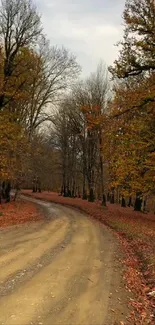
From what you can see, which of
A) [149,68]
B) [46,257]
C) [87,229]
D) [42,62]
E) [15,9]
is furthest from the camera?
[42,62]

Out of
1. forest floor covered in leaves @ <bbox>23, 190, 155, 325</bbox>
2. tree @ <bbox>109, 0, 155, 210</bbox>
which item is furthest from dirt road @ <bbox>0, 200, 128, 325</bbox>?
tree @ <bbox>109, 0, 155, 210</bbox>

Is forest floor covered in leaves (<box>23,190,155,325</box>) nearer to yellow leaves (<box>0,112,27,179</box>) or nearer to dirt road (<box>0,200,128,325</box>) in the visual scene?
dirt road (<box>0,200,128,325</box>)

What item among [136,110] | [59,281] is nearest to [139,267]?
[59,281]

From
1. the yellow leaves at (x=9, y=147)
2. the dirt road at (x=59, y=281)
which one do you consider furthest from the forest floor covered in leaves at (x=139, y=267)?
the yellow leaves at (x=9, y=147)

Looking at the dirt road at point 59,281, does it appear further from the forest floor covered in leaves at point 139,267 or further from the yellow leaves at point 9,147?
the yellow leaves at point 9,147

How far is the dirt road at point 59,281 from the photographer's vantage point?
659 centimetres

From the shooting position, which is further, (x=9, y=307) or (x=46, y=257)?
(x=46, y=257)

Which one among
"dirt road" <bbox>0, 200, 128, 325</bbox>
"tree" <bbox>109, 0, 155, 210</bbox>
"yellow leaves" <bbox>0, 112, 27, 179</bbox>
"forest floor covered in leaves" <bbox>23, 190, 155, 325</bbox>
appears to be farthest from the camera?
"yellow leaves" <bbox>0, 112, 27, 179</bbox>

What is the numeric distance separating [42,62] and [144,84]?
17388 mm

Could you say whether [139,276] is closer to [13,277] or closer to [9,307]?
[13,277]

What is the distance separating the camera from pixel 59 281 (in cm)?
862

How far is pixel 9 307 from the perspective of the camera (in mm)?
6664

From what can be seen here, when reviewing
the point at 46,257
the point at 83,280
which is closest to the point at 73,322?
the point at 83,280

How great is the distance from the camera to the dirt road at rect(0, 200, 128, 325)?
6.59 metres
